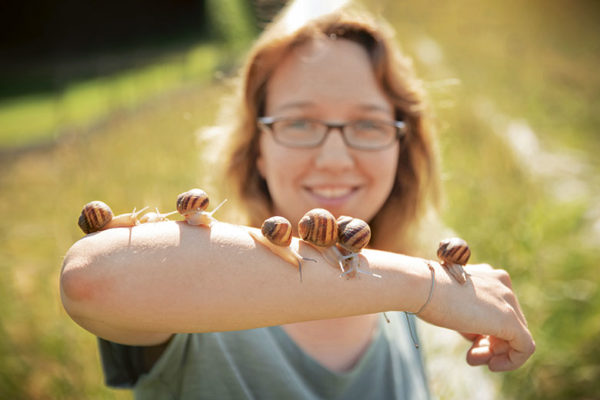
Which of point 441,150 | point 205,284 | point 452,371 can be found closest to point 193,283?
point 205,284

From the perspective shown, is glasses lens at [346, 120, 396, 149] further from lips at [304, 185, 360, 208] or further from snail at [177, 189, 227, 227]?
snail at [177, 189, 227, 227]

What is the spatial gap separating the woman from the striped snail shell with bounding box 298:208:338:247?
0.06m

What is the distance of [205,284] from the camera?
2.56 ft

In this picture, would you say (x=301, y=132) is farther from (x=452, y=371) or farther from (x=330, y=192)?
→ (x=452, y=371)

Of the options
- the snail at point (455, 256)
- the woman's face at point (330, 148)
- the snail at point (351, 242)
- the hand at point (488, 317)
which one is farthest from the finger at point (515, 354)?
the woman's face at point (330, 148)

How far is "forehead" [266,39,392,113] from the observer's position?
1.50 m

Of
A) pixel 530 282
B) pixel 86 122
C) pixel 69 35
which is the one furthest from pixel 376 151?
pixel 69 35

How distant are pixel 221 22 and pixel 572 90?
10.1 ft

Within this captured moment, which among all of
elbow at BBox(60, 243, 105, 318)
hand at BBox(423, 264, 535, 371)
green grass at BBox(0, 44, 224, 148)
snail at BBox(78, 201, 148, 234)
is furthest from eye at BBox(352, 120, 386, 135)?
green grass at BBox(0, 44, 224, 148)

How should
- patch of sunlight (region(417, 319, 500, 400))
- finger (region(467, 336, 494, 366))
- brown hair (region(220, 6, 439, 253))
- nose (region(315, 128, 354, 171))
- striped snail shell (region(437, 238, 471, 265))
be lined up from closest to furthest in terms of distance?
striped snail shell (region(437, 238, 471, 265)) < finger (region(467, 336, 494, 366)) < nose (region(315, 128, 354, 171)) < brown hair (region(220, 6, 439, 253)) < patch of sunlight (region(417, 319, 500, 400))

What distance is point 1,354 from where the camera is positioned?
1960mm

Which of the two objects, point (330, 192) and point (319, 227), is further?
point (330, 192)

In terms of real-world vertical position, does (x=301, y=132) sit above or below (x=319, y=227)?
above

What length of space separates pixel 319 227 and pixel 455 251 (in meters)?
0.35
